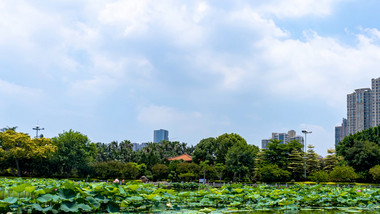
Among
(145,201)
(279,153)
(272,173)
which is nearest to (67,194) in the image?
(145,201)

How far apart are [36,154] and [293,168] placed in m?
29.4

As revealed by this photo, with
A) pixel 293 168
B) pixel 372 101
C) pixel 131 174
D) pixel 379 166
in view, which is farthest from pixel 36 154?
pixel 372 101

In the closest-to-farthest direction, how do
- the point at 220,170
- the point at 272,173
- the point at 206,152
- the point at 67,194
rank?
the point at 67,194, the point at 272,173, the point at 220,170, the point at 206,152

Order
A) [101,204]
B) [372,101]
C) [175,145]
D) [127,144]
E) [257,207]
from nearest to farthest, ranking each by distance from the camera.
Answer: [101,204] → [257,207] → [127,144] → [175,145] → [372,101]

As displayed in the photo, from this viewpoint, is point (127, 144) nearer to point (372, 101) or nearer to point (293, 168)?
point (293, 168)

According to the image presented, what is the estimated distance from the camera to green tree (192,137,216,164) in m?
50.8

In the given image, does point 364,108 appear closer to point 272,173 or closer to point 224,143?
point 224,143

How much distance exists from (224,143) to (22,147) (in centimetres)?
2649

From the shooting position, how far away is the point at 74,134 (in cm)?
4200

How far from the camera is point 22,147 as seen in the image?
38.9 m

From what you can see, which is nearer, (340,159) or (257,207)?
(257,207)

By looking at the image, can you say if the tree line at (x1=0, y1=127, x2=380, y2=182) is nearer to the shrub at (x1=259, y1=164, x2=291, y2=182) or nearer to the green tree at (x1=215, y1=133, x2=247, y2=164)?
the shrub at (x1=259, y1=164, x2=291, y2=182)

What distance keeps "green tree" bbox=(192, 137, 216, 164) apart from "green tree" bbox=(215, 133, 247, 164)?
846 millimetres

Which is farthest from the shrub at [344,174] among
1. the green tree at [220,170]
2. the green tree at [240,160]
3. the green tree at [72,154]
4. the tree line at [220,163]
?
the green tree at [72,154]
